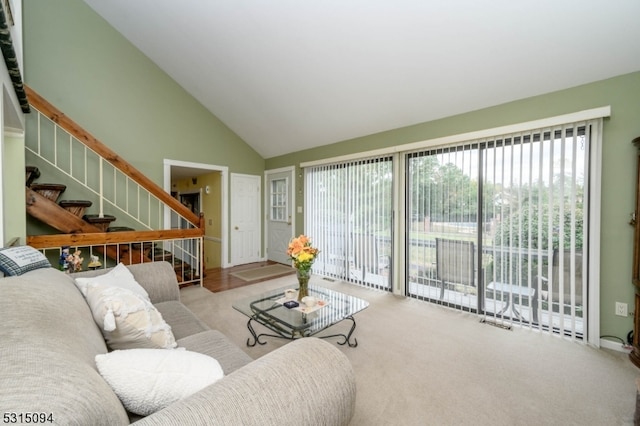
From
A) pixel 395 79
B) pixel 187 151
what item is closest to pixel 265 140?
pixel 187 151

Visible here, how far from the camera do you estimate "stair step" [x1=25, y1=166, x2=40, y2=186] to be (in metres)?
3.05

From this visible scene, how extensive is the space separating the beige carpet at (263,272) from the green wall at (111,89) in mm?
2207

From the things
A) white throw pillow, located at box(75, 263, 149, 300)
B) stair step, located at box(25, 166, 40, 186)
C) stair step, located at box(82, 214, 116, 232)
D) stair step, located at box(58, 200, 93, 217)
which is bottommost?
white throw pillow, located at box(75, 263, 149, 300)

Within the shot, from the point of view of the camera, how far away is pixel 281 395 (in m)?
0.79

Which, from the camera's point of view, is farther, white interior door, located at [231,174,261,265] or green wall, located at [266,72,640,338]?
→ white interior door, located at [231,174,261,265]

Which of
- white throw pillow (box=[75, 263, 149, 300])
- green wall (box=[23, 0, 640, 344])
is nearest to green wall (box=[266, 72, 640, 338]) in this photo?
green wall (box=[23, 0, 640, 344])

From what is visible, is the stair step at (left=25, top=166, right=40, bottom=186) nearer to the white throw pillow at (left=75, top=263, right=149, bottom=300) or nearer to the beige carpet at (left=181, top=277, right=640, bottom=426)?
the white throw pillow at (left=75, top=263, right=149, bottom=300)

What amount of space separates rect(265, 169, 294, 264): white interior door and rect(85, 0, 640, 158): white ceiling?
137 cm

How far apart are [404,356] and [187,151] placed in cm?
472

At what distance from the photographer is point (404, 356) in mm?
2201

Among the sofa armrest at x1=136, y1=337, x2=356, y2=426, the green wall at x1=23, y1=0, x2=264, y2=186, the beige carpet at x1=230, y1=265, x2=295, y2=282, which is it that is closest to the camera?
the sofa armrest at x1=136, y1=337, x2=356, y2=426

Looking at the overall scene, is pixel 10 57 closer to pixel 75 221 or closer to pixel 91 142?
pixel 91 142

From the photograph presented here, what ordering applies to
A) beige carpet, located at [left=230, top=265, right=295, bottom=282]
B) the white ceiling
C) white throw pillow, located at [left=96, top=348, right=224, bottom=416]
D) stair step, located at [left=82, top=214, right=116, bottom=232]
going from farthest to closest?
beige carpet, located at [left=230, top=265, right=295, bottom=282] < stair step, located at [left=82, top=214, right=116, bottom=232] < the white ceiling < white throw pillow, located at [left=96, top=348, right=224, bottom=416]

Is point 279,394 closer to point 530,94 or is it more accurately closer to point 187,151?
point 530,94
